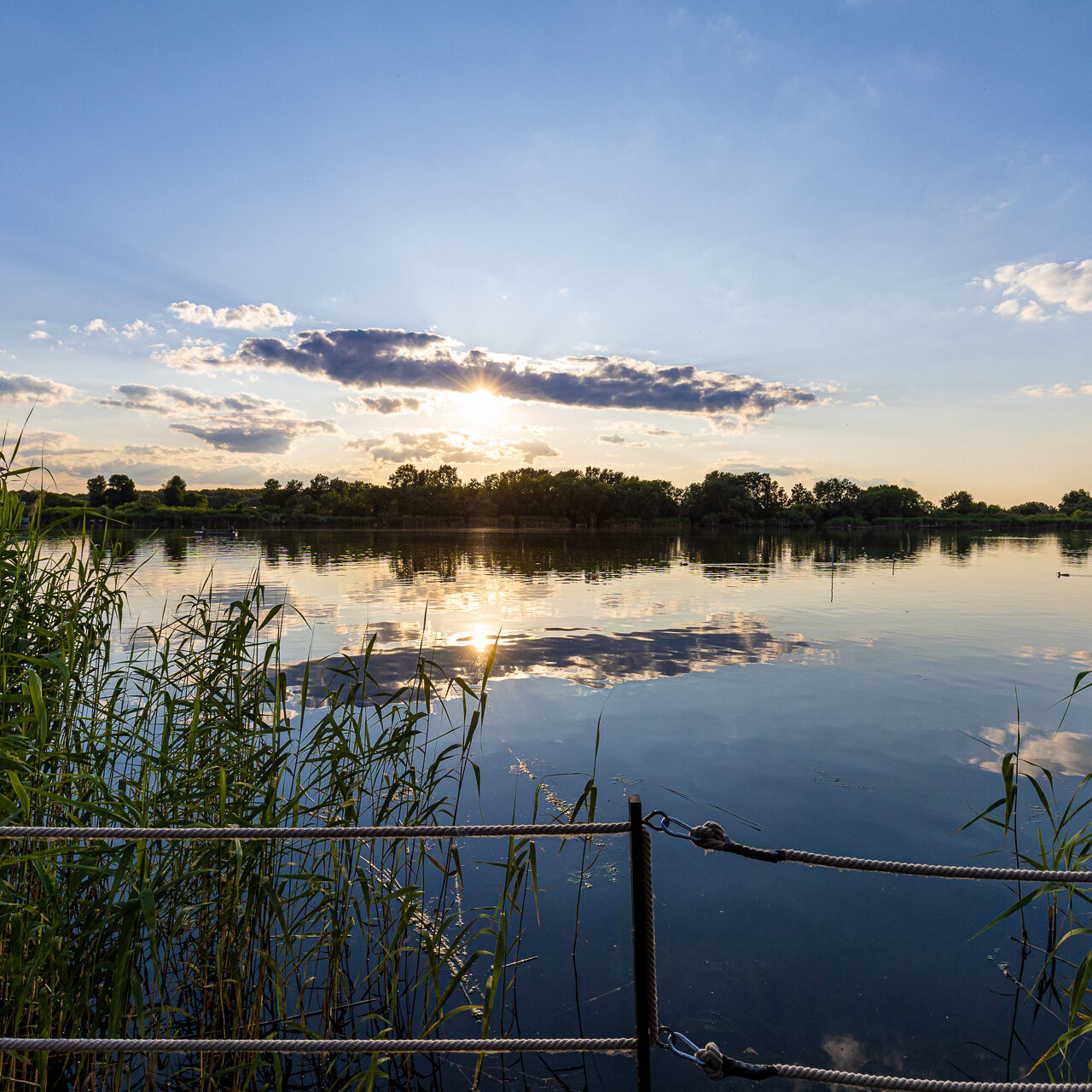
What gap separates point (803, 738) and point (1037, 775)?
2.78 meters

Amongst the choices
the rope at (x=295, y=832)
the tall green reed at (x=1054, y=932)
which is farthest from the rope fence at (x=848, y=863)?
the tall green reed at (x=1054, y=932)

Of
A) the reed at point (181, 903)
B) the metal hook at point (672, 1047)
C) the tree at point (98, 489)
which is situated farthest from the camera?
the tree at point (98, 489)

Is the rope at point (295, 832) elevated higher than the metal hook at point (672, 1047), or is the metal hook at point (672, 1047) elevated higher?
the rope at point (295, 832)

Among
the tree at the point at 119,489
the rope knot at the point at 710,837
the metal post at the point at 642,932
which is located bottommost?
the metal post at the point at 642,932

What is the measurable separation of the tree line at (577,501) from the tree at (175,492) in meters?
0.17

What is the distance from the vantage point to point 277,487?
145 m

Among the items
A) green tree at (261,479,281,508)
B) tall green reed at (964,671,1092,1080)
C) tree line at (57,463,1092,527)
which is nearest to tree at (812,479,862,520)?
tree line at (57,463,1092,527)

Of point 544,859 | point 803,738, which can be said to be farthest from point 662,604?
point 544,859

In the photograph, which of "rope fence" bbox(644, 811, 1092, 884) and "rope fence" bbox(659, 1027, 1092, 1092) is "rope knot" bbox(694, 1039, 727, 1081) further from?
"rope fence" bbox(644, 811, 1092, 884)

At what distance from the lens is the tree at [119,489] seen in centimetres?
11869

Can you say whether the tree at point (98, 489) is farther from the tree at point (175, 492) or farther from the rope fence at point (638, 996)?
the rope fence at point (638, 996)

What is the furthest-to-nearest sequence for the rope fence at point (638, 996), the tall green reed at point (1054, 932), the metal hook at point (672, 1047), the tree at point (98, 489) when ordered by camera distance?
1. the tree at point (98, 489)
2. the tall green reed at point (1054, 932)
3. the rope fence at point (638, 996)
4. the metal hook at point (672, 1047)

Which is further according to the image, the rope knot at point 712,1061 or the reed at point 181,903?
the reed at point 181,903

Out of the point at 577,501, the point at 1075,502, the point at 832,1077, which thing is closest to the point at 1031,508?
the point at 1075,502
